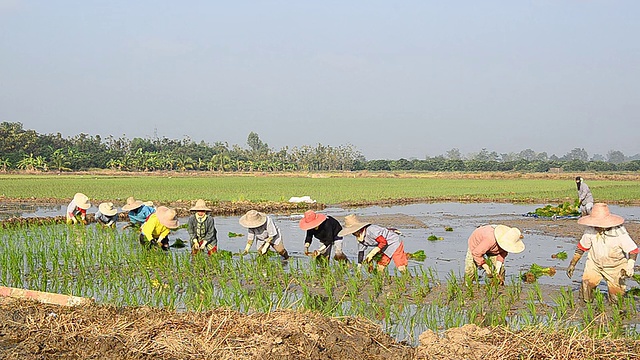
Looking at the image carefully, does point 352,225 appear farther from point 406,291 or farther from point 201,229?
point 201,229

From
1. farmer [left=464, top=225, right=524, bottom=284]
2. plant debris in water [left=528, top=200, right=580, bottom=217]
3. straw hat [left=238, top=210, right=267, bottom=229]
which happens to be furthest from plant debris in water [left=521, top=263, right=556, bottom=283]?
plant debris in water [left=528, top=200, right=580, bottom=217]

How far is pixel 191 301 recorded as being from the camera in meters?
5.90

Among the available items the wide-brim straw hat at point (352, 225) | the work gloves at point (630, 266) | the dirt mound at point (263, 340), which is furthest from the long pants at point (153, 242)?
the work gloves at point (630, 266)

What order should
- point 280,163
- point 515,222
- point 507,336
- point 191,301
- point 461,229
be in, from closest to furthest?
1. point 507,336
2. point 191,301
3. point 461,229
4. point 515,222
5. point 280,163

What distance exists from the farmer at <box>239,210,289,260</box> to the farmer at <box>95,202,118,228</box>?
14.7 ft

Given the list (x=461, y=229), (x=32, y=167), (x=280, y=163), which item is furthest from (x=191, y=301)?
(x=280, y=163)

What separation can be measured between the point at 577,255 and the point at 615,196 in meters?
21.2

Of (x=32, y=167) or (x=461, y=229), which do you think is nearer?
(x=461, y=229)

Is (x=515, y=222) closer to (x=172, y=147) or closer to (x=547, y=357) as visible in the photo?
(x=547, y=357)

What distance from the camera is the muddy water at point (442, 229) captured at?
362 inches

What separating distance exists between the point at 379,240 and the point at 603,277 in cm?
239

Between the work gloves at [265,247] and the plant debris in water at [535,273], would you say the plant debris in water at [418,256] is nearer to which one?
the plant debris in water at [535,273]

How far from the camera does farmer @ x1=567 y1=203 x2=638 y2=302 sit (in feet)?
19.4

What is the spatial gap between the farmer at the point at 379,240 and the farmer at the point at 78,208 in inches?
262
